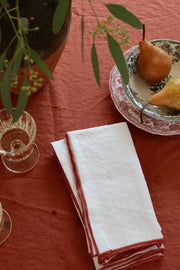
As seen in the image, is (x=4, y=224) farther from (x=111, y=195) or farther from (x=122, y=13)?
(x=122, y=13)

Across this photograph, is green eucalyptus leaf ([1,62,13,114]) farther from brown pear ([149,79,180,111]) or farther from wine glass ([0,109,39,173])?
brown pear ([149,79,180,111])

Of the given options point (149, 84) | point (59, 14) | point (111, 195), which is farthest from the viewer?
point (149, 84)

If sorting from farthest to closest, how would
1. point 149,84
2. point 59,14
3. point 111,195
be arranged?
point 149,84, point 111,195, point 59,14

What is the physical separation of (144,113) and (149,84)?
3.3 inches

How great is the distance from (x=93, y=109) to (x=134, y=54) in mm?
159

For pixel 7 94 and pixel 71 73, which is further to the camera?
pixel 71 73

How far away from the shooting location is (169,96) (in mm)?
681

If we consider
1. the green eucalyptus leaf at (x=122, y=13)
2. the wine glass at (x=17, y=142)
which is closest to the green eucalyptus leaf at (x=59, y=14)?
the green eucalyptus leaf at (x=122, y=13)

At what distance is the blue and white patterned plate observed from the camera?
27.7 inches

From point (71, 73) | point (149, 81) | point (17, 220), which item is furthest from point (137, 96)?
point (17, 220)

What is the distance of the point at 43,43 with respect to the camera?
56cm

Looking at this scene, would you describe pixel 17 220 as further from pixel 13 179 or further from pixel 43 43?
pixel 43 43

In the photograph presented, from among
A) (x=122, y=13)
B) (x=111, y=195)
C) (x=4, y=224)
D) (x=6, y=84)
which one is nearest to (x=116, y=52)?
(x=122, y=13)

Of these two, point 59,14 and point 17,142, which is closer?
point 59,14
